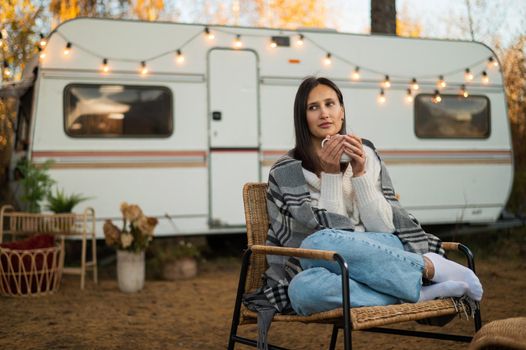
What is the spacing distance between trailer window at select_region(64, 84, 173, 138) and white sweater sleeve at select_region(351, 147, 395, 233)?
4.55m

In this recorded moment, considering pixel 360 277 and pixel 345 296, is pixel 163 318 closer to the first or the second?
Answer: pixel 360 277

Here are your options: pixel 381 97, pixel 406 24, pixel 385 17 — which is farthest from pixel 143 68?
pixel 406 24

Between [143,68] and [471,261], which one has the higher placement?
[143,68]

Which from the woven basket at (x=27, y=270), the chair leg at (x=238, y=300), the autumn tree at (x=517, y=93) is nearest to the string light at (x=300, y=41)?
the woven basket at (x=27, y=270)

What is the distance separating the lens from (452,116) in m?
7.87

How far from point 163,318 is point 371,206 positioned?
277 cm

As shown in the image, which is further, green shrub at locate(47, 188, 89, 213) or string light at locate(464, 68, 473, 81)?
string light at locate(464, 68, 473, 81)

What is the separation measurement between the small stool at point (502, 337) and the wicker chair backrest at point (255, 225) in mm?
989

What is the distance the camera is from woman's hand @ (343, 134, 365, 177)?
2.45 meters

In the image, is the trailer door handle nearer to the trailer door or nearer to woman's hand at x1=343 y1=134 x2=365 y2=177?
the trailer door

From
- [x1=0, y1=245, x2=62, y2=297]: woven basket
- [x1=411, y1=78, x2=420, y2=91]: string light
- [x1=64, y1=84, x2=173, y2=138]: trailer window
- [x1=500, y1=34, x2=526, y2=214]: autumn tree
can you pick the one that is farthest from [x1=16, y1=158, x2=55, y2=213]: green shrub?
[x1=500, y1=34, x2=526, y2=214]: autumn tree

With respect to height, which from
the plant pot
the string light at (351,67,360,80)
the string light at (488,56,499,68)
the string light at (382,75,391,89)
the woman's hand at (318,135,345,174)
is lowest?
the plant pot

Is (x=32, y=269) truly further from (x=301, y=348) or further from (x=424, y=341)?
(x=424, y=341)

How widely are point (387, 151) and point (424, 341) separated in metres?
3.71
